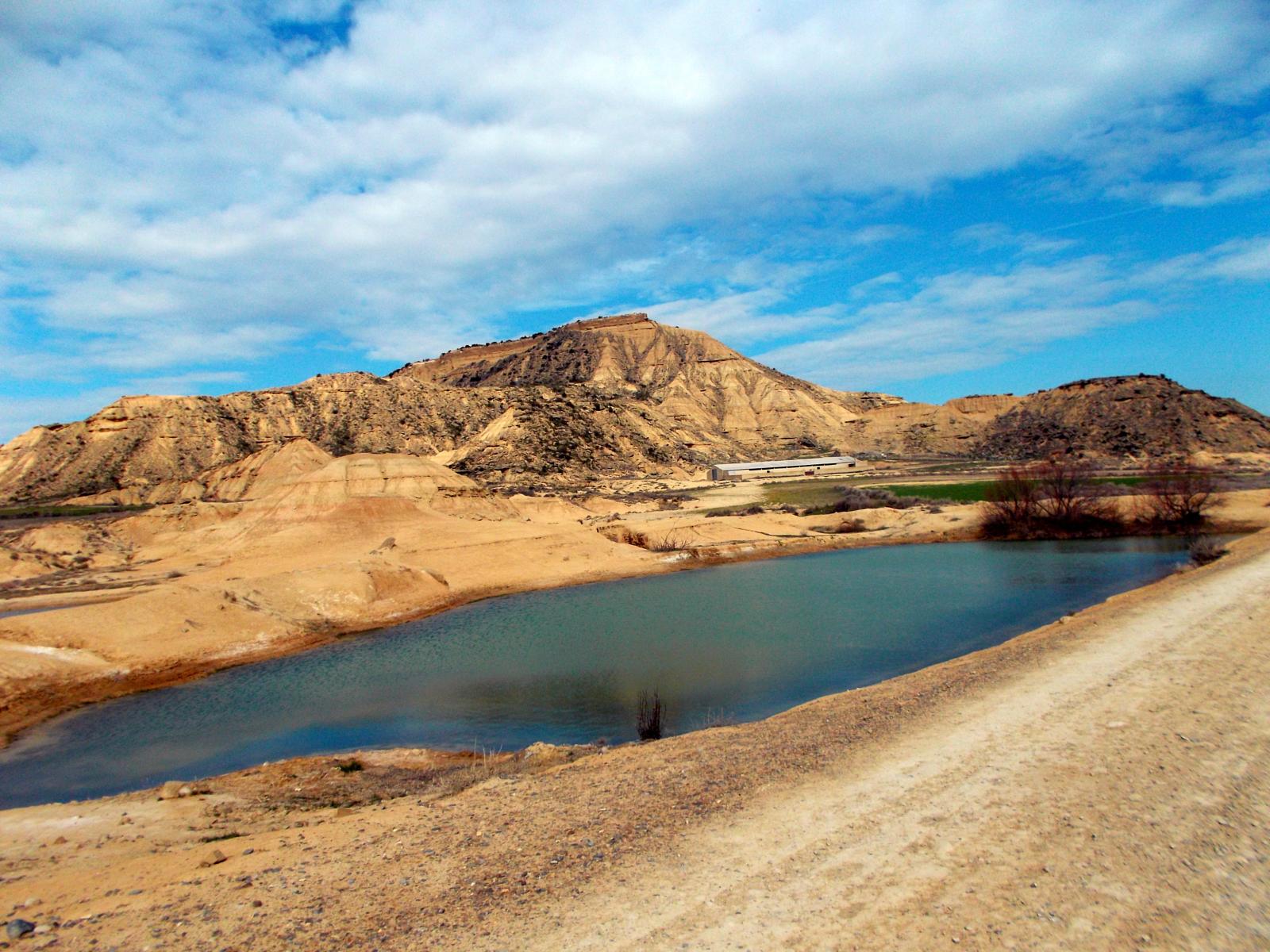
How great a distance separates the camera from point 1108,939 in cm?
505

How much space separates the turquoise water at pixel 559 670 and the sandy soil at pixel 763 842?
10.2 feet

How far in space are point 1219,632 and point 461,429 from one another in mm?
72979

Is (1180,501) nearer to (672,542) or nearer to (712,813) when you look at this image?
(672,542)

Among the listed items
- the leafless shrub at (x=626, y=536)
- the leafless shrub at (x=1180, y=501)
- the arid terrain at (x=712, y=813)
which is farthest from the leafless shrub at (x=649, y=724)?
the leafless shrub at (x=1180, y=501)

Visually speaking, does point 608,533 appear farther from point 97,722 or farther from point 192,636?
point 97,722

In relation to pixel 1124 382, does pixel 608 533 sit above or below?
below

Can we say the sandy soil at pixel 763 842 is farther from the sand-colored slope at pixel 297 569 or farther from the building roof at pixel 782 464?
the building roof at pixel 782 464

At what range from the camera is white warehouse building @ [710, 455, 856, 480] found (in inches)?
3250

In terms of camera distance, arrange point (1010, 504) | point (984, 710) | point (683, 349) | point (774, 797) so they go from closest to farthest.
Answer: point (774, 797), point (984, 710), point (1010, 504), point (683, 349)

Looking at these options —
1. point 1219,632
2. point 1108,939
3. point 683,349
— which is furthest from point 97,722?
point 683,349

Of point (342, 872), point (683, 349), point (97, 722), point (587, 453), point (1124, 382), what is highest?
point (683, 349)

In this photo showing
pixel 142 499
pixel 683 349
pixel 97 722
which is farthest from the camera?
pixel 683 349

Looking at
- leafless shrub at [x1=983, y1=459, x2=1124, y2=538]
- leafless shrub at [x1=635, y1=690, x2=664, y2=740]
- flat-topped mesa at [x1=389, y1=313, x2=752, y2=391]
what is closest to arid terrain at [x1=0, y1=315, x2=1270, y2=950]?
leafless shrub at [x1=635, y1=690, x2=664, y2=740]

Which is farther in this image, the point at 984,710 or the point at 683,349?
the point at 683,349
